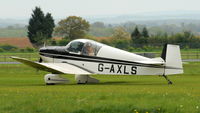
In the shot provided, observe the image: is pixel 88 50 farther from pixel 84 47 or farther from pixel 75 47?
pixel 75 47

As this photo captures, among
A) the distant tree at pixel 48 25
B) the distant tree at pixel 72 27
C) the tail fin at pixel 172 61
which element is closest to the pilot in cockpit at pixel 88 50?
the tail fin at pixel 172 61

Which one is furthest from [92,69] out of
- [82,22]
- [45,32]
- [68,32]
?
Result: [82,22]

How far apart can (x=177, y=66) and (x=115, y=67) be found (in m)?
2.63

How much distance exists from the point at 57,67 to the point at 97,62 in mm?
1780

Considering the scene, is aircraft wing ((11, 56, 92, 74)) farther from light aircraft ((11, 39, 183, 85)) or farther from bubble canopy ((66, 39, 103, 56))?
bubble canopy ((66, 39, 103, 56))

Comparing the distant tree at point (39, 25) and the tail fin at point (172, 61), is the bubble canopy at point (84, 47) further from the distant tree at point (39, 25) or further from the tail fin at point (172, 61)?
the distant tree at point (39, 25)

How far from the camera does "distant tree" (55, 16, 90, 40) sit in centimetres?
10795

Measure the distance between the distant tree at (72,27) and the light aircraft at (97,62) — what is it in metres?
79.4

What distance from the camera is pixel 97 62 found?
25.1m

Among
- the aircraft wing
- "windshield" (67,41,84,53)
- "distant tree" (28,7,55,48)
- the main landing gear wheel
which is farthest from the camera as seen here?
"distant tree" (28,7,55,48)

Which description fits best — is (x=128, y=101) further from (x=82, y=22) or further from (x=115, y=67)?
(x=82, y=22)

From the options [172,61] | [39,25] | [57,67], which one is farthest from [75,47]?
[39,25]

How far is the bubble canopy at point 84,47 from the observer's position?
25428 millimetres

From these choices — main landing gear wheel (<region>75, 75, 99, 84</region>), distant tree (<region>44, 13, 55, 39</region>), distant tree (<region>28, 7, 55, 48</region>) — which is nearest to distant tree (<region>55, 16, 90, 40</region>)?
distant tree (<region>44, 13, 55, 39</region>)
